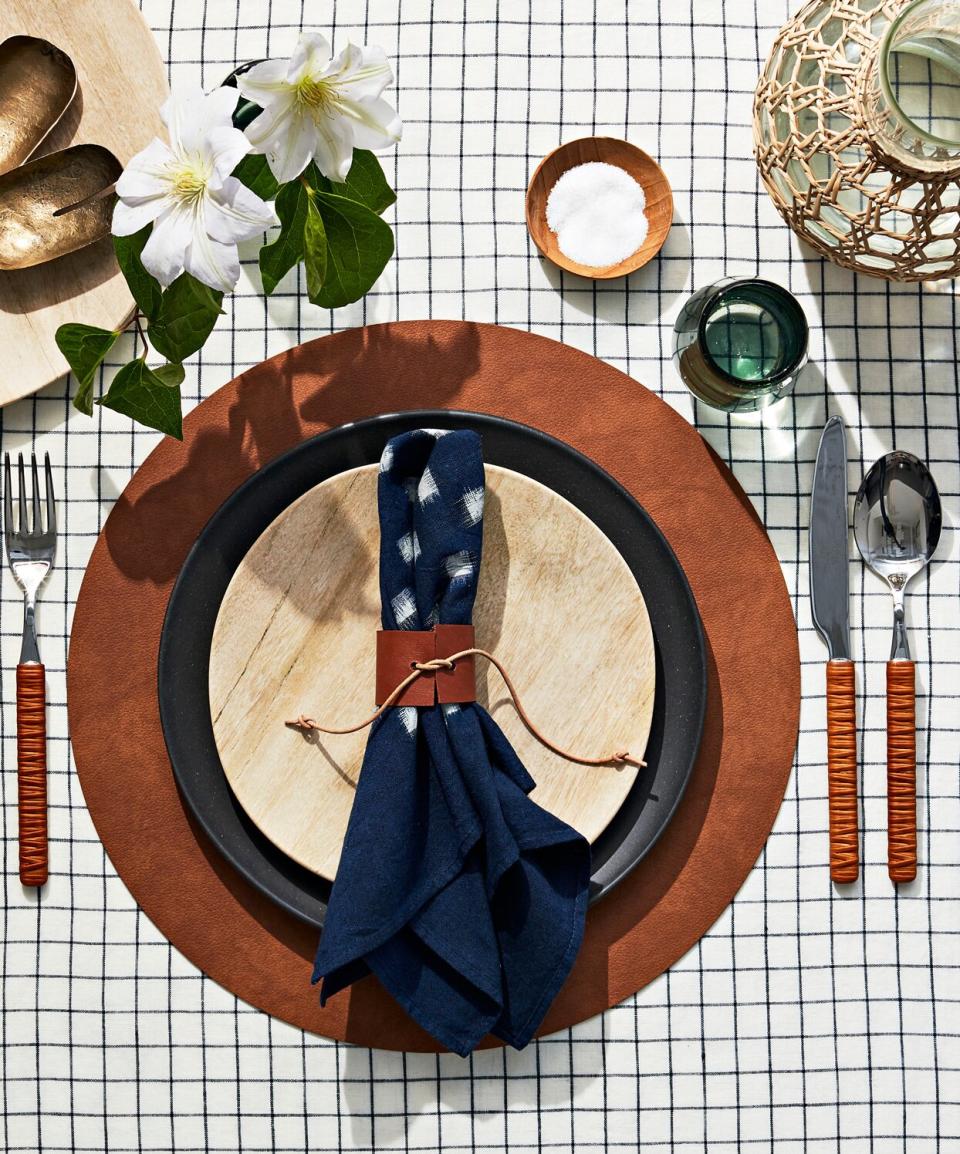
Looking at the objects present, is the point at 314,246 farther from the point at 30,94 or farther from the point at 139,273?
the point at 30,94

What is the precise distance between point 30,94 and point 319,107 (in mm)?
286

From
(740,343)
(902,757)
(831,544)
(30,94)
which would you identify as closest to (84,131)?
(30,94)

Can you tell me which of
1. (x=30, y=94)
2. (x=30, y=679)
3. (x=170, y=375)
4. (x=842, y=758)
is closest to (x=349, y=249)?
(x=170, y=375)

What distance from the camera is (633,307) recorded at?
769mm

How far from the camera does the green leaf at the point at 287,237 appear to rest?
2.11 feet

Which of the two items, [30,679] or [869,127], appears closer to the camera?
[869,127]

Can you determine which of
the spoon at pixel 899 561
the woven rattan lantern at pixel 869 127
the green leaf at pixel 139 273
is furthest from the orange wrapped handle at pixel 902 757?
the green leaf at pixel 139 273

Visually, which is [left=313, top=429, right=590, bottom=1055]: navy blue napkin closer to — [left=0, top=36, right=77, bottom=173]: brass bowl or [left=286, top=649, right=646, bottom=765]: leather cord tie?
[left=286, top=649, right=646, bottom=765]: leather cord tie

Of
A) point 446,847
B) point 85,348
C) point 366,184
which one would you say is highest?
point 366,184

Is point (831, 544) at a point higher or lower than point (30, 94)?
lower

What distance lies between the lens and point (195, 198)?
0.57 m

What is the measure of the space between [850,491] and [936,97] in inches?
10.5

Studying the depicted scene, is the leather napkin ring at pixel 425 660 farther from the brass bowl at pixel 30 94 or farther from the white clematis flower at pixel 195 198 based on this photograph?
the brass bowl at pixel 30 94

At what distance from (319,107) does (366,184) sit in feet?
0.33
